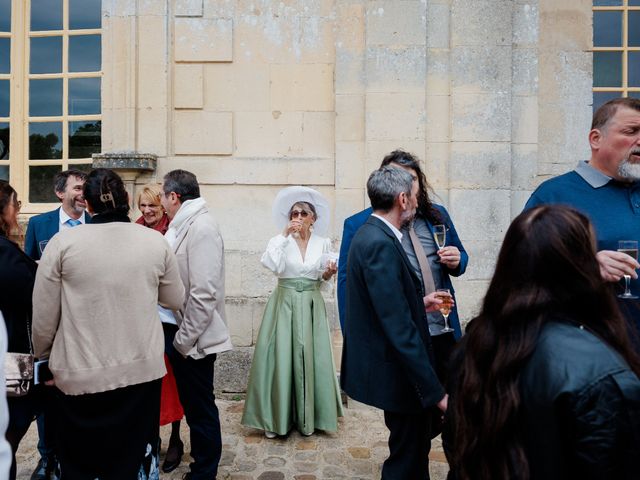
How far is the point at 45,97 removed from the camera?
248 inches

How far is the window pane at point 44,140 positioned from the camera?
6.28 meters

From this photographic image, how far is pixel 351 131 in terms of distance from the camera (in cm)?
564

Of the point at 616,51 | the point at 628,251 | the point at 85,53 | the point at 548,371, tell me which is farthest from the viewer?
the point at 85,53

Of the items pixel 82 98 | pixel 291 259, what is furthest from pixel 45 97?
pixel 291 259

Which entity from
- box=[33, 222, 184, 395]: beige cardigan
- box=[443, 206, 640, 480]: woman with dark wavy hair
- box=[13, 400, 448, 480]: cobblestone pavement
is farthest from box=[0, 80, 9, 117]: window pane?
box=[443, 206, 640, 480]: woman with dark wavy hair

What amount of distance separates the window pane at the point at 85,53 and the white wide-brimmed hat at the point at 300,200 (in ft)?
9.48

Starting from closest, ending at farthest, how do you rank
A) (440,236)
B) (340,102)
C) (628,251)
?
1. (628,251)
2. (440,236)
3. (340,102)

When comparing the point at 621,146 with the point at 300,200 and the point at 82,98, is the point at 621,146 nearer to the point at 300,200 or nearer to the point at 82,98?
the point at 300,200

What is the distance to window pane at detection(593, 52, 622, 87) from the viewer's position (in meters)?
6.09

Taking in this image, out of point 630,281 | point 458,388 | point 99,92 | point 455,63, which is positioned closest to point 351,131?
point 455,63

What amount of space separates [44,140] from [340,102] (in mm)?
3204

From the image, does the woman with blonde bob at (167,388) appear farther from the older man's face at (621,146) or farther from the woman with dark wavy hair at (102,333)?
the older man's face at (621,146)

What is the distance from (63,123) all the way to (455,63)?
405 cm

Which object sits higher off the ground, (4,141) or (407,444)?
(4,141)
